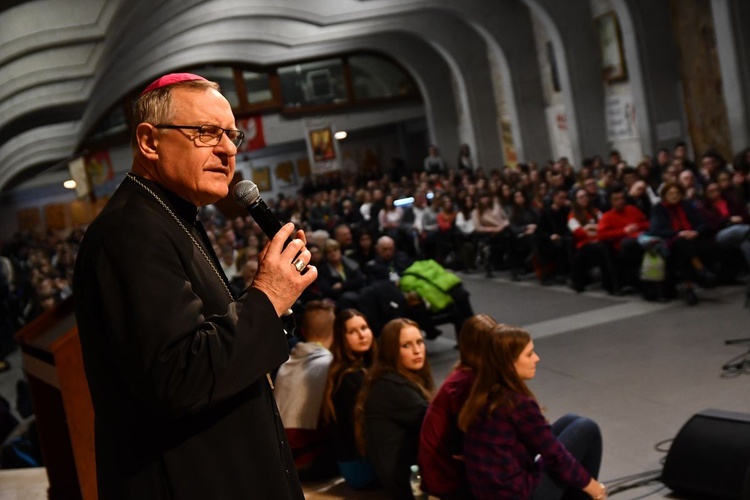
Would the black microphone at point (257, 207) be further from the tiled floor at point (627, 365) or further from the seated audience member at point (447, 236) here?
the seated audience member at point (447, 236)

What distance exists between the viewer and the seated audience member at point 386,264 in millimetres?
10984

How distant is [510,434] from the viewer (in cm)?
454

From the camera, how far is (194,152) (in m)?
1.88

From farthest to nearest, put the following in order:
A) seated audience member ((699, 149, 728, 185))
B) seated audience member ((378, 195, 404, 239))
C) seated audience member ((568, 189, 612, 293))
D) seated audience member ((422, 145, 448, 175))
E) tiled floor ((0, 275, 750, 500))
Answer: seated audience member ((422, 145, 448, 175)) < seated audience member ((378, 195, 404, 239)) < seated audience member ((699, 149, 728, 185)) < seated audience member ((568, 189, 612, 293)) < tiled floor ((0, 275, 750, 500))

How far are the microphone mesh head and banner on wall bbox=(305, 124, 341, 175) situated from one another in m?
22.3

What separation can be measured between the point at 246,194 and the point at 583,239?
35.2 ft

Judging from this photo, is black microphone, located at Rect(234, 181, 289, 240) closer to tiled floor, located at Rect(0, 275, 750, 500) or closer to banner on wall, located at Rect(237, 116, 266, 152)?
tiled floor, located at Rect(0, 275, 750, 500)

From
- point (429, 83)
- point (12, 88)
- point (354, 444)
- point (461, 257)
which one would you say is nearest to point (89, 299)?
point (354, 444)

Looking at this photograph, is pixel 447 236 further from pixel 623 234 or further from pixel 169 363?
pixel 169 363

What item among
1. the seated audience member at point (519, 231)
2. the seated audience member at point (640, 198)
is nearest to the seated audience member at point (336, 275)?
the seated audience member at point (640, 198)

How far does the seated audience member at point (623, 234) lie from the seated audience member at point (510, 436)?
693cm

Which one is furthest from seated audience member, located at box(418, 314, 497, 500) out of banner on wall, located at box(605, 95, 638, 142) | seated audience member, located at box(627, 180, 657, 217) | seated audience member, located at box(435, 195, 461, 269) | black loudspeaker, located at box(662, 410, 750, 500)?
banner on wall, located at box(605, 95, 638, 142)

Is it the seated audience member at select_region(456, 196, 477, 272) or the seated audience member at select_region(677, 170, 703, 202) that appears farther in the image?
the seated audience member at select_region(456, 196, 477, 272)

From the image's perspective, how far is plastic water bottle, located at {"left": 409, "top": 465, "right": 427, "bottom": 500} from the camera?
5.20 metres
